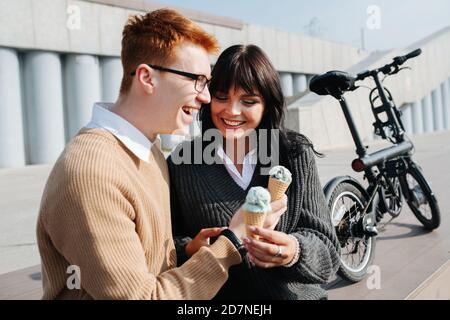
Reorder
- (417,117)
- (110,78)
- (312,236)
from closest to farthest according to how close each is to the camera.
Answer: (312,236), (110,78), (417,117)

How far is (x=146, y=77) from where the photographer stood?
4.77 ft

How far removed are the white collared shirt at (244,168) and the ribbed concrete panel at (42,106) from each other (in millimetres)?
12635

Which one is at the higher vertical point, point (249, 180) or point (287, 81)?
point (287, 81)

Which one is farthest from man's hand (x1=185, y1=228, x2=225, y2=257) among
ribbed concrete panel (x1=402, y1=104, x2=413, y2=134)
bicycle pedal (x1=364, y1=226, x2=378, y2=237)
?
ribbed concrete panel (x1=402, y1=104, x2=413, y2=134)

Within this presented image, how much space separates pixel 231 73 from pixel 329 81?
1.91 meters

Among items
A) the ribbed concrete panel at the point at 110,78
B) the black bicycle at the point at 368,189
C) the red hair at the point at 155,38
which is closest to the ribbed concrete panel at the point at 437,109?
the ribbed concrete panel at the point at 110,78

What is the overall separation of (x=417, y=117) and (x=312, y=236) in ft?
81.2

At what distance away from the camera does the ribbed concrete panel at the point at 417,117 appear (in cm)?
2423

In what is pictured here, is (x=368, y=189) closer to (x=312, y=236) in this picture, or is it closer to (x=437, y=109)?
(x=312, y=236)

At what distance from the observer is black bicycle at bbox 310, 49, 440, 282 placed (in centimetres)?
344

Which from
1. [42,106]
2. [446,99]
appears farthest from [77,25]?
[446,99]

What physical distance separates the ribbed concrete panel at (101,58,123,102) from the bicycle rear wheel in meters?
12.1

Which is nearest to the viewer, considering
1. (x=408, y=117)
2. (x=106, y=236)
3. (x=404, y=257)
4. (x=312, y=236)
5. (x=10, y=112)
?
(x=106, y=236)
